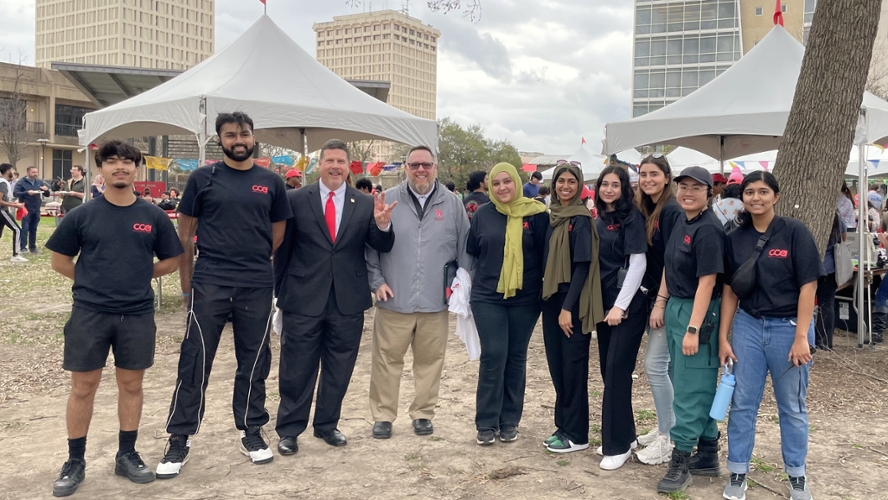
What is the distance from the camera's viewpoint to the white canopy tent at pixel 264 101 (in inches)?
301

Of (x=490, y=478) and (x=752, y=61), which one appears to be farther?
(x=752, y=61)

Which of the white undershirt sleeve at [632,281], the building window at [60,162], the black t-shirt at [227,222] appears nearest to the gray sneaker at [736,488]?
the white undershirt sleeve at [632,281]

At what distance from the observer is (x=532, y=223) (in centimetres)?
437

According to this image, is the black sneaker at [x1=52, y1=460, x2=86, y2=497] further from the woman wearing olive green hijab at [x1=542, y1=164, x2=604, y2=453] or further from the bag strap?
the bag strap

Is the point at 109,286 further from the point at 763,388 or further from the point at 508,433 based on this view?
the point at 763,388

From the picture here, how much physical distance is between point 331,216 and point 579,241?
1.49m

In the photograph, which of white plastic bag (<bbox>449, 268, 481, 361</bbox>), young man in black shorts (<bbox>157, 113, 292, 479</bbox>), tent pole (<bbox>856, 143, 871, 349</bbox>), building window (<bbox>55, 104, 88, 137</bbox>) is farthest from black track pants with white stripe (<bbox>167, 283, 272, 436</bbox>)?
building window (<bbox>55, 104, 88, 137</bbox>)

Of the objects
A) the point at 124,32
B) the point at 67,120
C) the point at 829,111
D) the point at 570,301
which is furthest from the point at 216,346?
the point at 124,32

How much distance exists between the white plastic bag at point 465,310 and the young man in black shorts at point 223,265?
1148mm

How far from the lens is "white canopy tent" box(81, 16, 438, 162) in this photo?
25.1ft

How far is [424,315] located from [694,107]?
17.2 ft

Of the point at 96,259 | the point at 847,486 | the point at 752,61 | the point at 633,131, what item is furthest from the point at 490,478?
the point at 752,61

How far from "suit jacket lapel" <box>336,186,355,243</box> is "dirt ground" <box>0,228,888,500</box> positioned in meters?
1.33

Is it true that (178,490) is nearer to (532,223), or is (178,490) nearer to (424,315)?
(424,315)
